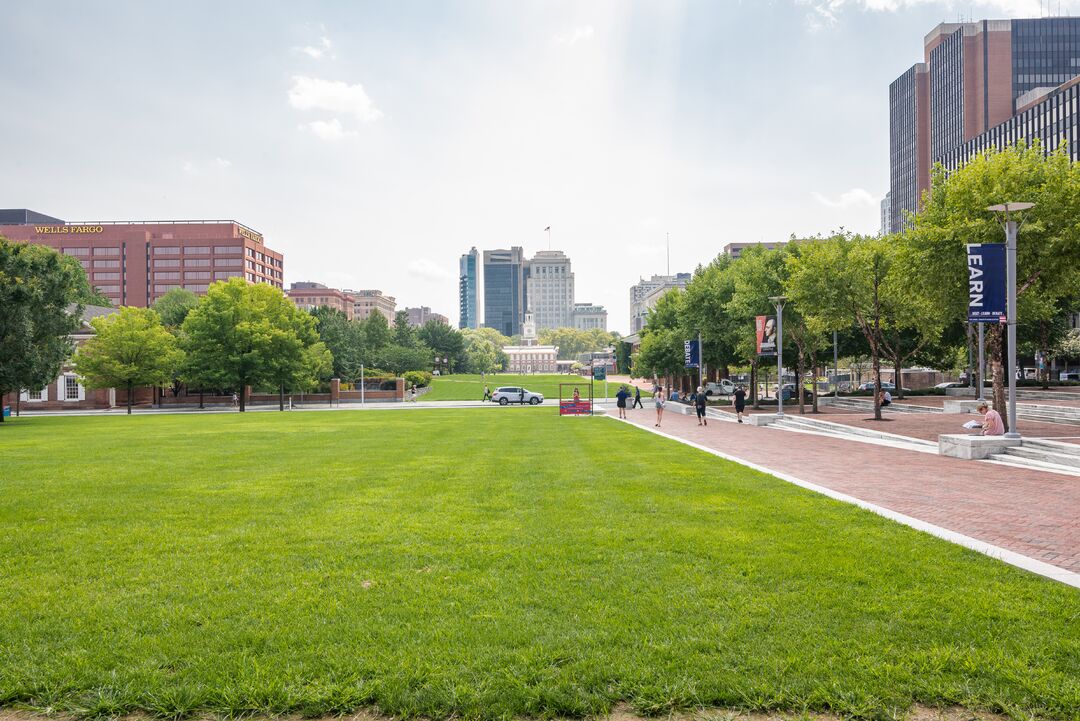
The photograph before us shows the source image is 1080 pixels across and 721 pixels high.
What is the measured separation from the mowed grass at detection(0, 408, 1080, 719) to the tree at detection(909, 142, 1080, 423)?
54.5 ft

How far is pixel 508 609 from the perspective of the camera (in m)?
5.64

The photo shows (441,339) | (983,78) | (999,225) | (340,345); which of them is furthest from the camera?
(441,339)

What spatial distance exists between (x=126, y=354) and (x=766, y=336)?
149ft

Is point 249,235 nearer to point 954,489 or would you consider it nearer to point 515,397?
point 515,397

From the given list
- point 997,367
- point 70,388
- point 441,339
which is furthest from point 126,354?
point 441,339

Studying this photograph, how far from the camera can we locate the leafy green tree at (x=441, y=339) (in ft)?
387

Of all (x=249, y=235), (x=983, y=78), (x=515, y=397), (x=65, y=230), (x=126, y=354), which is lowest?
(x=515, y=397)

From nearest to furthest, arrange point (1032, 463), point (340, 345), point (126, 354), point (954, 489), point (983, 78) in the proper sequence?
point (954, 489) < point (1032, 463) < point (126, 354) < point (340, 345) < point (983, 78)

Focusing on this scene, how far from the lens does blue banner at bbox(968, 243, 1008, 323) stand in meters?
17.5

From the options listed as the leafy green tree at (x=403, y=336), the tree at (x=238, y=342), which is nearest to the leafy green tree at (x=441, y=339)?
the leafy green tree at (x=403, y=336)

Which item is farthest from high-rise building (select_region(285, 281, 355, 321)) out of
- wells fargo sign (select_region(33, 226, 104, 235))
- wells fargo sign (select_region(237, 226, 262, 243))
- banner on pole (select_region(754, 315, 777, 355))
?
banner on pole (select_region(754, 315, 777, 355))

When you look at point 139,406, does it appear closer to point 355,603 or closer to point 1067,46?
point 355,603

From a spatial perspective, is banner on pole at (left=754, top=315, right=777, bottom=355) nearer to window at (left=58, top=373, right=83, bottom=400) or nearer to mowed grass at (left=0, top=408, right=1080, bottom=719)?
mowed grass at (left=0, top=408, right=1080, bottom=719)

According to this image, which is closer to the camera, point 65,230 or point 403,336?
point 403,336
